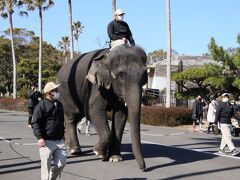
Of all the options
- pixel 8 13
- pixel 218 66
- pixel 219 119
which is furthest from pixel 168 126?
pixel 8 13

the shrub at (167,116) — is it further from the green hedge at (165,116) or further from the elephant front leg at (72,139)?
the elephant front leg at (72,139)

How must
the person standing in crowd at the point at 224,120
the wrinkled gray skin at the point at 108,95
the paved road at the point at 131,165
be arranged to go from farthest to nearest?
the person standing in crowd at the point at 224,120, the wrinkled gray skin at the point at 108,95, the paved road at the point at 131,165

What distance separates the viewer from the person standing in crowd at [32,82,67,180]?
289 inches

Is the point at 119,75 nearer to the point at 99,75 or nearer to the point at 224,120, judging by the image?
the point at 99,75

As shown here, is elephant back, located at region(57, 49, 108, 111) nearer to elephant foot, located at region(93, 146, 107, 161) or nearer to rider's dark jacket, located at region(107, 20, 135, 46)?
rider's dark jacket, located at region(107, 20, 135, 46)

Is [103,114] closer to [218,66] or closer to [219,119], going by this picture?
[219,119]

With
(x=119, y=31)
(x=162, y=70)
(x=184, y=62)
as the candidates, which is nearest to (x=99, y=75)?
(x=119, y=31)

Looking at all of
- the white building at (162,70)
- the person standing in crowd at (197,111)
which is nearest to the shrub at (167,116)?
the person standing in crowd at (197,111)

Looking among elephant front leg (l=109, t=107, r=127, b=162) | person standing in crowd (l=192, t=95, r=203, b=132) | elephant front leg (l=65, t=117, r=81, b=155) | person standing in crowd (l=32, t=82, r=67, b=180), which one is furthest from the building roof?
person standing in crowd (l=32, t=82, r=67, b=180)

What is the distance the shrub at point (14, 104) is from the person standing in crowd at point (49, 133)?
3418cm

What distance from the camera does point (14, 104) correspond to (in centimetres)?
4356

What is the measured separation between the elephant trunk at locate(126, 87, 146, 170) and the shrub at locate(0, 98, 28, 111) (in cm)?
3236

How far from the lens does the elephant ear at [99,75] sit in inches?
411

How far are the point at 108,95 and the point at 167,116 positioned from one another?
15928 mm
